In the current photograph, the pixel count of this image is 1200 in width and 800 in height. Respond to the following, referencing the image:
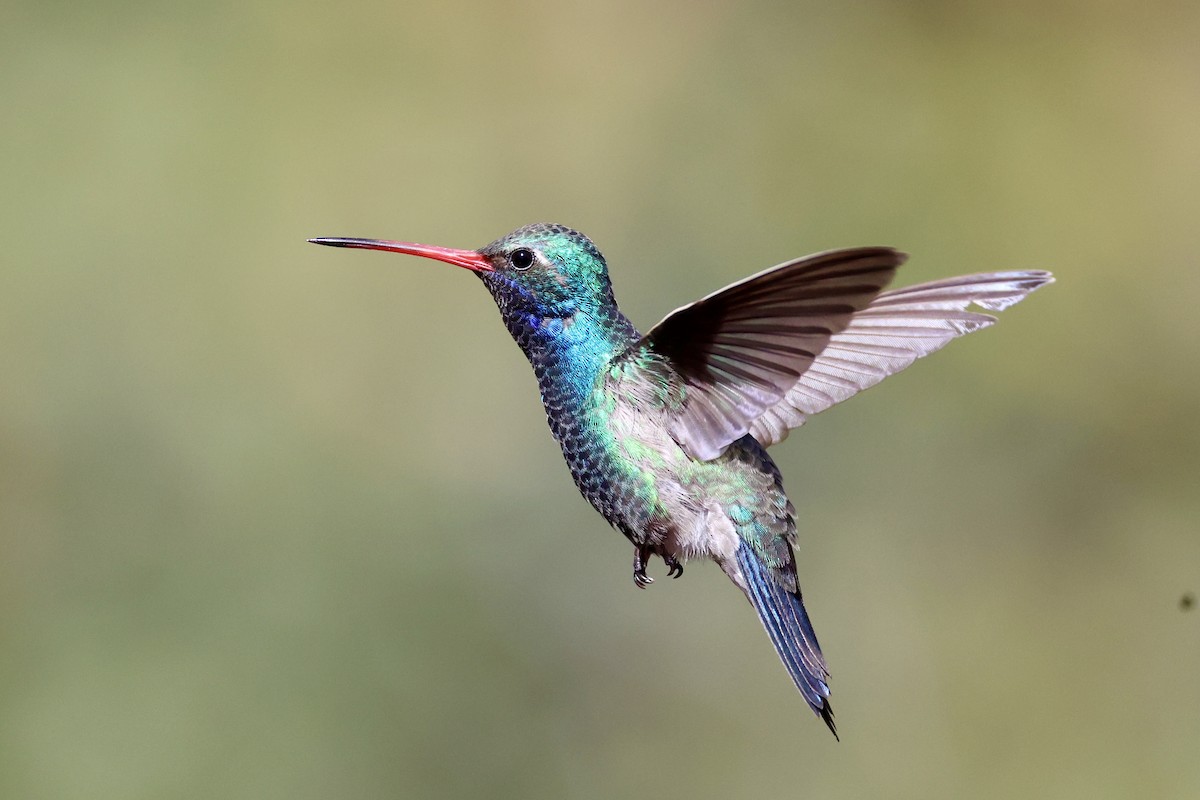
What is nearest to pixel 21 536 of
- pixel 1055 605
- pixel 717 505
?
pixel 717 505

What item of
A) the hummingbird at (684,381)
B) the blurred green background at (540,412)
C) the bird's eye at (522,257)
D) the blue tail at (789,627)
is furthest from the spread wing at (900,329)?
the blurred green background at (540,412)

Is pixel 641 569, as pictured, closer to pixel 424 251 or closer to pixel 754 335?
pixel 754 335

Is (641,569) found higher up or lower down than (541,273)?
lower down

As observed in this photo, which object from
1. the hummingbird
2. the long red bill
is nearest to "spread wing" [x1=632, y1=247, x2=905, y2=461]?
the hummingbird

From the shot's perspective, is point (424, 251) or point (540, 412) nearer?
point (424, 251)

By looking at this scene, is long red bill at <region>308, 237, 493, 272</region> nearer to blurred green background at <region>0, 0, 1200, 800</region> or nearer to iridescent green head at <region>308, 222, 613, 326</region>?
iridescent green head at <region>308, 222, 613, 326</region>

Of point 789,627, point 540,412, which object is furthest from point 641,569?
point 540,412
